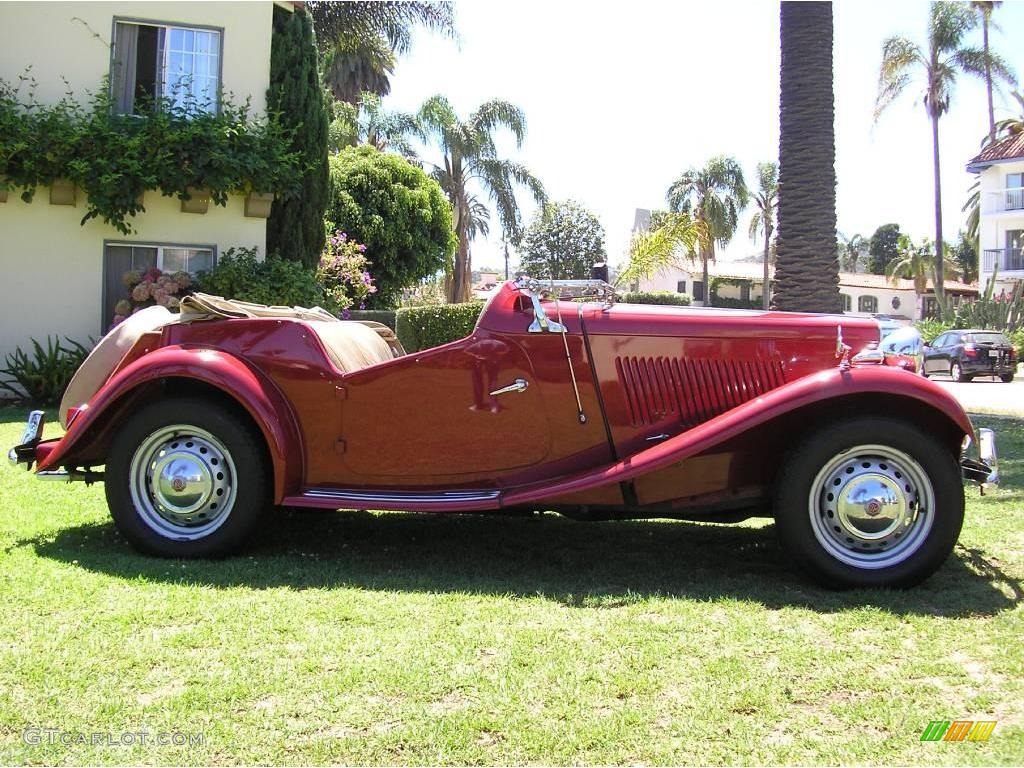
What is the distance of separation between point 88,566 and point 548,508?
2206 millimetres

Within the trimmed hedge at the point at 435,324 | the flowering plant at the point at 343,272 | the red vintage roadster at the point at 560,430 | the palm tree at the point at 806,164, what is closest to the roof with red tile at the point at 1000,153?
the flowering plant at the point at 343,272

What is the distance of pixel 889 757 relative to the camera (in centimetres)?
244

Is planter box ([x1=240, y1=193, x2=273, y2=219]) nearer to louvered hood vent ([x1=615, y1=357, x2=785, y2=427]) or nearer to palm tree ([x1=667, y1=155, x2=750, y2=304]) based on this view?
louvered hood vent ([x1=615, y1=357, x2=785, y2=427])

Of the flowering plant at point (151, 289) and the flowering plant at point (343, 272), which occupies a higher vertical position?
the flowering plant at point (343, 272)

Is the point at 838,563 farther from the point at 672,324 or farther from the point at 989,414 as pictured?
the point at 989,414

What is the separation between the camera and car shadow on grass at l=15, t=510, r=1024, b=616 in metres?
3.84

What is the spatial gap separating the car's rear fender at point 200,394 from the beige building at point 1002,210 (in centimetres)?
3934

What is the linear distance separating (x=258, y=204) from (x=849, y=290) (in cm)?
5239

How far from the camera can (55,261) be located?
1156 cm

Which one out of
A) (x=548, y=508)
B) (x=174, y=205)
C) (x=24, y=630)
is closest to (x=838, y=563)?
(x=548, y=508)

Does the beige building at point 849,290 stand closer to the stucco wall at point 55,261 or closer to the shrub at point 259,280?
the shrub at point 259,280

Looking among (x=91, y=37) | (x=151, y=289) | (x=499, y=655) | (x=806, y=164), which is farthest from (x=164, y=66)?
(x=499, y=655)

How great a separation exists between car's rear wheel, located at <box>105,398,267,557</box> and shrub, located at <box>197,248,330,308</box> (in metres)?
6.89

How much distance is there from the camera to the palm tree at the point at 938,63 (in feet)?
116
